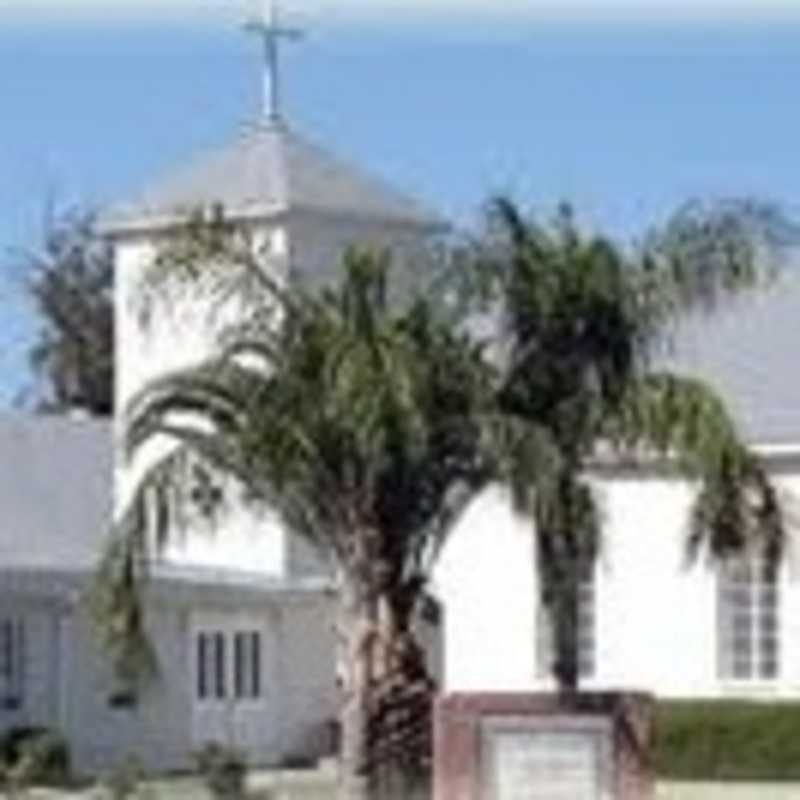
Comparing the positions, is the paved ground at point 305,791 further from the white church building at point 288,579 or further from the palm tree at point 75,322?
the palm tree at point 75,322

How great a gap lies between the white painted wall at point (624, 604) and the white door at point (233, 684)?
5301mm

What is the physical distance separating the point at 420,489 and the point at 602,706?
273 centimetres

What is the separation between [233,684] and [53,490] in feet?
15.4

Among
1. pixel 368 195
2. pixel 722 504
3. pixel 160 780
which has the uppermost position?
pixel 368 195

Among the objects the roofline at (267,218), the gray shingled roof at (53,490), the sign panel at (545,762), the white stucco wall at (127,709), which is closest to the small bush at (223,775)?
the sign panel at (545,762)

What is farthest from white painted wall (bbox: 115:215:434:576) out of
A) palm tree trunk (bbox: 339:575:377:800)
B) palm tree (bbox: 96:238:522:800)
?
palm tree trunk (bbox: 339:575:377:800)

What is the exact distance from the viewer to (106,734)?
50.3 m

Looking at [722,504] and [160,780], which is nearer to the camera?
[722,504]

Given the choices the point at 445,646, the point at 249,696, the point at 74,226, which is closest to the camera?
the point at 445,646

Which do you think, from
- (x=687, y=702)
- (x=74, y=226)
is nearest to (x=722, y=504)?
(x=687, y=702)

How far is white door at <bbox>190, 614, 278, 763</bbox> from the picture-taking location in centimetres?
5172

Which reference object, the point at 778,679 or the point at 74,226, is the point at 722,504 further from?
the point at 74,226

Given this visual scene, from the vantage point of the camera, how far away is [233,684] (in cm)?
5241

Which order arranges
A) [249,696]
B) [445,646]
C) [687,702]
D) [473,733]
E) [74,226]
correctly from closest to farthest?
[473,733], [687,702], [445,646], [249,696], [74,226]
